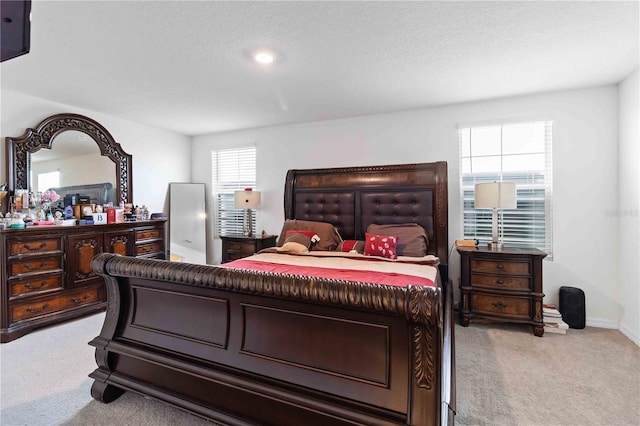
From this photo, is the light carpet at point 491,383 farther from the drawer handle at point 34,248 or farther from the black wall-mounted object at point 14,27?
the black wall-mounted object at point 14,27

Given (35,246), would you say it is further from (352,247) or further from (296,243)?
(352,247)

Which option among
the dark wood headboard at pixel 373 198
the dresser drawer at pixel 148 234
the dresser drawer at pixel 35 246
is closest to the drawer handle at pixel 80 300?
the dresser drawer at pixel 35 246

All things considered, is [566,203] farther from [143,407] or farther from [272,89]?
[143,407]

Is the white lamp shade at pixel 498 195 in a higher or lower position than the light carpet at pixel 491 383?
higher

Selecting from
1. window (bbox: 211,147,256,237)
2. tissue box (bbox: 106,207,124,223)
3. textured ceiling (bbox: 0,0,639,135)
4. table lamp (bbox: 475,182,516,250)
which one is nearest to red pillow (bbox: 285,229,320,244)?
window (bbox: 211,147,256,237)

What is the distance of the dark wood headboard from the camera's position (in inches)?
140

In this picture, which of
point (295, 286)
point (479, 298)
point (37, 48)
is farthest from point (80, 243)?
point (479, 298)

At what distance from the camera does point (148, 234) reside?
4.20 metres

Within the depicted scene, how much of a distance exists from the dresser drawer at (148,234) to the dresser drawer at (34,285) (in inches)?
37.5

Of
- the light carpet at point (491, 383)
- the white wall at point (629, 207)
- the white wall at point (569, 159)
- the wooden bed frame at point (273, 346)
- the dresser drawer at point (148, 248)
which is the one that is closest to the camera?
the wooden bed frame at point (273, 346)

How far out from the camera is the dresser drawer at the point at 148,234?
4066mm

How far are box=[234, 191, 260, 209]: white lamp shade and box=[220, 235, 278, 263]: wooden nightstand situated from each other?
0.50 metres

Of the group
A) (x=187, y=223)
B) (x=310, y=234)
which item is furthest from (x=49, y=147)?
(x=310, y=234)

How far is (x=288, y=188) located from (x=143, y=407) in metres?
2.94
